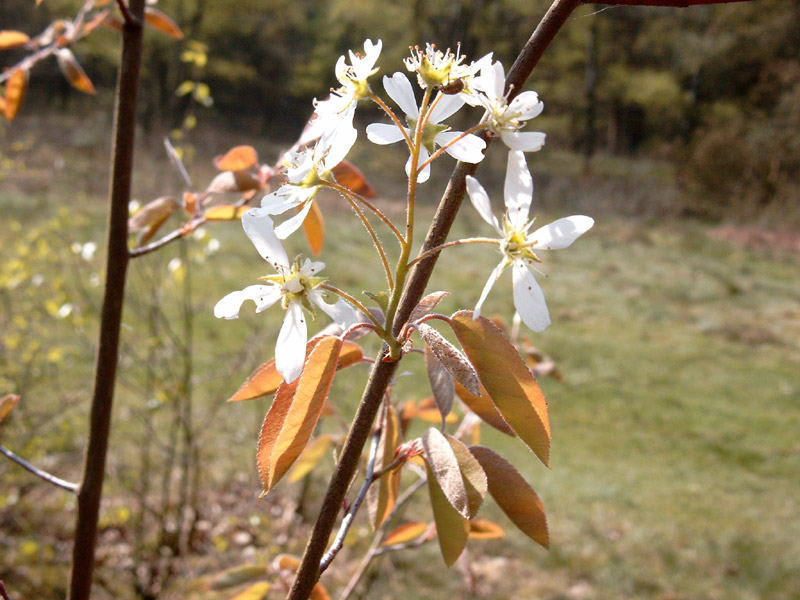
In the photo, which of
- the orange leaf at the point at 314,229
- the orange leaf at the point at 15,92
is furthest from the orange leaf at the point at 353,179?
the orange leaf at the point at 15,92

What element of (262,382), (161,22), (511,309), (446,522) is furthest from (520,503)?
(511,309)

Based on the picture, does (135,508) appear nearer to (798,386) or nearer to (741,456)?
(741,456)

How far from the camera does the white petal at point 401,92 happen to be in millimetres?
336

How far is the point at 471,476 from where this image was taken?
326 millimetres

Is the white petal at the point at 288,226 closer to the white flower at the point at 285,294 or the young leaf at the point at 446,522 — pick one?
the white flower at the point at 285,294

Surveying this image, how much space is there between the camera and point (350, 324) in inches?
13.4

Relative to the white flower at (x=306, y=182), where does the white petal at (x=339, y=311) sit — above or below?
below

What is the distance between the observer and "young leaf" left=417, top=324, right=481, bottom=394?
28 cm

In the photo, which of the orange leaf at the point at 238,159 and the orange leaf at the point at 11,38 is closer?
the orange leaf at the point at 238,159

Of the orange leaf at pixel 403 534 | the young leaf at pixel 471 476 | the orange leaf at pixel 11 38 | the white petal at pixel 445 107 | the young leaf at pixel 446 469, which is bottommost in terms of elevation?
the orange leaf at pixel 403 534

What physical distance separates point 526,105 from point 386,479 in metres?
0.23

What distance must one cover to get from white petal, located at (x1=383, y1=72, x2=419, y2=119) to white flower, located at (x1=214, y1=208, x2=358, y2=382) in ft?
0.29

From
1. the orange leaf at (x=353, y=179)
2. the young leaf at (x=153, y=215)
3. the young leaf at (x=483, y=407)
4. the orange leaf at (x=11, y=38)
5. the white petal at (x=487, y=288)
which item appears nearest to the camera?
the white petal at (x=487, y=288)

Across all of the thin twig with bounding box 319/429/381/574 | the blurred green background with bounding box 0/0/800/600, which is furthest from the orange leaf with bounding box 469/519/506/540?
the thin twig with bounding box 319/429/381/574
